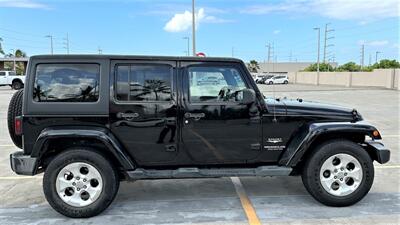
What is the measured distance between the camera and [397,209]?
4621mm

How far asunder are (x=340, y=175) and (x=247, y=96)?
4.74 ft

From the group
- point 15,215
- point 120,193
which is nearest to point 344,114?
point 120,193

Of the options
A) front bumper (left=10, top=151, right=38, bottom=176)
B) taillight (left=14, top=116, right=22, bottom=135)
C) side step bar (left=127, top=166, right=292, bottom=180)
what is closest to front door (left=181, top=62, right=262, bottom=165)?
side step bar (left=127, top=166, right=292, bottom=180)

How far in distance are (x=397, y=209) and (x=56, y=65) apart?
422cm

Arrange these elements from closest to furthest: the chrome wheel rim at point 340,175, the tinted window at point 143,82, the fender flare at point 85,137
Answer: the fender flare at point 85,137 < the tinted window at point 143,82 < the chrome wheel rim at point 340,175

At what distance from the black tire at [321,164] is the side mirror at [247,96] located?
973 millimetres

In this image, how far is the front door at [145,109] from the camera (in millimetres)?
4492

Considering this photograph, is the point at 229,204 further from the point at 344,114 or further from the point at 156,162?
the point at 344,114

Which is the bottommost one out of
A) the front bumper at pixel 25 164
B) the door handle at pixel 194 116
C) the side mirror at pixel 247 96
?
the front bumper at pixel 25 164

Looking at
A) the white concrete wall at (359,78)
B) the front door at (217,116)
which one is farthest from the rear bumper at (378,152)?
the white concrete wall at (359,78)

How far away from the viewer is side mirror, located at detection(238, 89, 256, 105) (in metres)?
4.53

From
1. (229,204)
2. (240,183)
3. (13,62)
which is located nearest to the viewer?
(229,204)

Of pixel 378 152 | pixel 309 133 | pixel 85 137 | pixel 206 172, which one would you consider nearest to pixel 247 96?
pixel 309 133

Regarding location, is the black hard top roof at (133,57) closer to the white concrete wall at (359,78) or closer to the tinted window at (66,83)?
the tinted window at (66,83)
